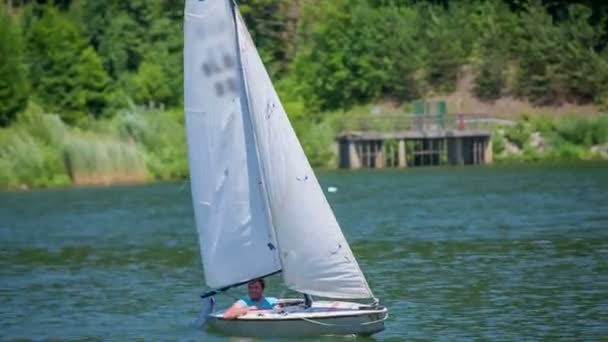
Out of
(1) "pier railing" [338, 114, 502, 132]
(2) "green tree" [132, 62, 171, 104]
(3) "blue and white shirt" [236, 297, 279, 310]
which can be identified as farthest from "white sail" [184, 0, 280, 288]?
(2) "green tree" [132, 62, 171, 104]

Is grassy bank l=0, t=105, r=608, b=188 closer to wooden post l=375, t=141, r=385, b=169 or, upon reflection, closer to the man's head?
wooden post l=375, t=141, r=385, b=169

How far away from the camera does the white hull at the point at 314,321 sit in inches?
1155

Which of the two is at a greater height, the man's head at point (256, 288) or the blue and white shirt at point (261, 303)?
the man's head at point (256, 288)

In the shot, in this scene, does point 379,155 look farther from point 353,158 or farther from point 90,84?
point 90,84

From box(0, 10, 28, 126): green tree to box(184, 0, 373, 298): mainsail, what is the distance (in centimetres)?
6526

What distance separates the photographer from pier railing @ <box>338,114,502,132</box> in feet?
301

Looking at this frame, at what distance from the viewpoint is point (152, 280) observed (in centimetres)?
4147

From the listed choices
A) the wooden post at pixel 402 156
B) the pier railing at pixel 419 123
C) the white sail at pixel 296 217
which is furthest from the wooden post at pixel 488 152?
the white sail at pixel 296 217

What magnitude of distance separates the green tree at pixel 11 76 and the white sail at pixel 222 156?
213 feet

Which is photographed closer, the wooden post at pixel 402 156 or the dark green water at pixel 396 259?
the dark green water at pixel 396 259

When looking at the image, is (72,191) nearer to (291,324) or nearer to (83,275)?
(83,275)

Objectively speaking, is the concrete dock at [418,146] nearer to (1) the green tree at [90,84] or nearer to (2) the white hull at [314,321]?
(1) the green tree at [90,84]

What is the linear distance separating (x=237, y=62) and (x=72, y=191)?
49506 mm

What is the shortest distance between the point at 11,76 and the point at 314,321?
71156mm
